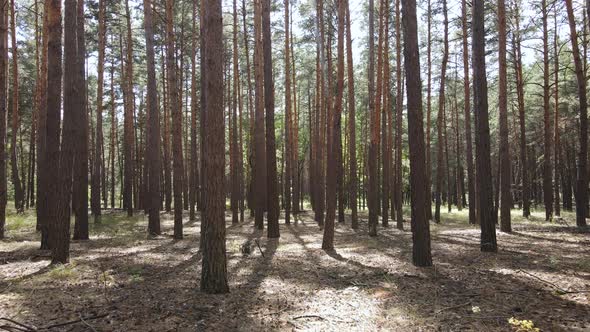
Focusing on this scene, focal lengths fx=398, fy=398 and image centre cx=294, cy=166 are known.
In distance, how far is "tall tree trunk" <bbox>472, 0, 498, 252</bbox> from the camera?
9.73 m

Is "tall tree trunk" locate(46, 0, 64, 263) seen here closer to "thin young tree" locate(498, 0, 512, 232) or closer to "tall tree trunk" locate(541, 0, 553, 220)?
"thin young tree" locate(498, 0, 512, 232)

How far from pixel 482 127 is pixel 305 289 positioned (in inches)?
244

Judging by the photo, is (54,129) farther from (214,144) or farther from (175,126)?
(214,144)

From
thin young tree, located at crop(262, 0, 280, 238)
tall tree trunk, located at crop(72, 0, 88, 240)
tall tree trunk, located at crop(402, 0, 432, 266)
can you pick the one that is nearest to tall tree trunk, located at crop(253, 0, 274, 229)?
thin young tree, located at crop(262, 0, 280, 238)

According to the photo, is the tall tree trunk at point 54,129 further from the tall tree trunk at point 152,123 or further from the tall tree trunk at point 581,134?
the tall tree trunk at point 581,134

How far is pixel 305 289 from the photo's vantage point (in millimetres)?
6773

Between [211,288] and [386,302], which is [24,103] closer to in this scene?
[211,288]

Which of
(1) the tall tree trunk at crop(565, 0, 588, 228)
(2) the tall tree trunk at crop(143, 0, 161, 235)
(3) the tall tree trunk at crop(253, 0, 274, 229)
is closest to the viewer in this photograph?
(2) the tall tree trunk at crop(143, 0, 161, 235)

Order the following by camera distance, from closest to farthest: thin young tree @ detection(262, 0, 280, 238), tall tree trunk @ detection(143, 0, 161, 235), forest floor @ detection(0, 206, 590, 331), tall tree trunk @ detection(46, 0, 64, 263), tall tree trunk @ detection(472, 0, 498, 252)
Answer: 1. forest floor @ detection(0, 206, 590, 331)
2. tall tree trunk @ detection(46, 0, 64, 263)
3. tall tree trunk @ detection(472, 0, 498, 252)
4. thin young tree @ detection(262, 0, 280, 238)
5. tall tree trunk @ detection(143, 0, 161, 235)

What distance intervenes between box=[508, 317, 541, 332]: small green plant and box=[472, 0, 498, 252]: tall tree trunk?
5.50 metres

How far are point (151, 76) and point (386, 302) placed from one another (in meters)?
10.9

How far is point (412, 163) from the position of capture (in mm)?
8180

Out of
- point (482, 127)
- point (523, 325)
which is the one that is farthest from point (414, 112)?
point (523, 325)

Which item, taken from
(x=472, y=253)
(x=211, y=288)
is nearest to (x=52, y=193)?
(x=211, y=288)
